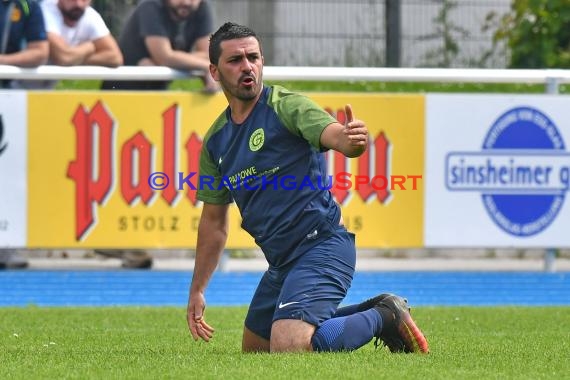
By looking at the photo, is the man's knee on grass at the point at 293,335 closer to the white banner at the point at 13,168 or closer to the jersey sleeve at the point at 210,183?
the jersey sleeve at the point at 210,183

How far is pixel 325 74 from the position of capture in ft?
39.7

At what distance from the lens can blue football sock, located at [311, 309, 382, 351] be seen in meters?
7.30

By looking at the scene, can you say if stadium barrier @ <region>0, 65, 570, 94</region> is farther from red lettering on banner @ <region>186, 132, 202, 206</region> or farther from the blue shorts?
the blue shorts

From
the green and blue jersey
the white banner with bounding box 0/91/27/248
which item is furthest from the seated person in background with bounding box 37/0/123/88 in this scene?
the green and blue jersey

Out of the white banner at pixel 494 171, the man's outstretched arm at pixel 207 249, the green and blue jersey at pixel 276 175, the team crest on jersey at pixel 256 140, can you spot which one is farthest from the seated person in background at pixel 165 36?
the team crest on jersey at pixel 256 140

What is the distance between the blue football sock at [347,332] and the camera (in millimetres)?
7301

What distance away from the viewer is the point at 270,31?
55.5 feet

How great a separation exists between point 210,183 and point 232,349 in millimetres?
1003

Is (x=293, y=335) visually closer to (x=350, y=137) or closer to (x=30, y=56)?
(x=350, y=137)

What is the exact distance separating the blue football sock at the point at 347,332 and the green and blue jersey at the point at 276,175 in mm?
476

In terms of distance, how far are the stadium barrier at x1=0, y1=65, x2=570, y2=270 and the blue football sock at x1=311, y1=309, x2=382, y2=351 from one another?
4.88 metres

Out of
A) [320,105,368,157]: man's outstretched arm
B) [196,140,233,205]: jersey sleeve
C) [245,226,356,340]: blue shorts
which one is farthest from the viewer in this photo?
[196,140,233,205]: jersey sleeve

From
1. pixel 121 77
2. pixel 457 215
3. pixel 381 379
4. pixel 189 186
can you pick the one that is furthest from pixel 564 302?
pixel 381 379

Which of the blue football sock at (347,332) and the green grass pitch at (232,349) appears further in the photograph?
the blue football sock at (347,332)
